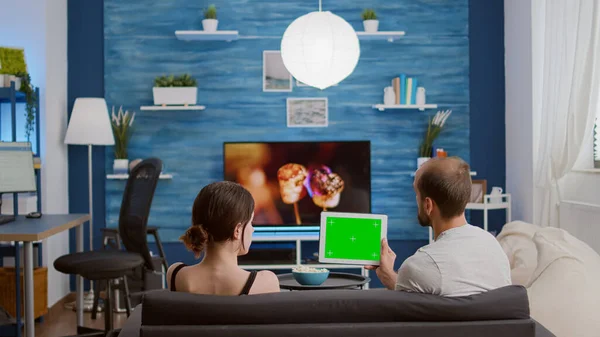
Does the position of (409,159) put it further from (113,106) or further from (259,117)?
(113,106)

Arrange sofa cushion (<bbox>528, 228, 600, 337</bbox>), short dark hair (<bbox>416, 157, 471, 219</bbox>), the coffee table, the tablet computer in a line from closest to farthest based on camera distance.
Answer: short dark hair (<bbox>416, 157, 471, 219</bbox>) → the tablet computer → sofa cushion (<bbox>528, 228, 600, 337</bbox>) → the coffee table

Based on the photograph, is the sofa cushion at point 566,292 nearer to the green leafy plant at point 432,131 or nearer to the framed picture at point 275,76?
the green leafy plant at point 432,131

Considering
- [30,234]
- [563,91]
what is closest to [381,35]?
[563,91]

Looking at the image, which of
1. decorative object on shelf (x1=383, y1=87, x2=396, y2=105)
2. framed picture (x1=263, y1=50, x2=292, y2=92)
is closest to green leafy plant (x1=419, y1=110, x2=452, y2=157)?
decorative object on shelf (x1=383, y1=87, x2=396, y2=105)

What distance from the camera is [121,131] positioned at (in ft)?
20.2

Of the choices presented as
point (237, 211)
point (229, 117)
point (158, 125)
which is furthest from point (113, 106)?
point (237, 211)

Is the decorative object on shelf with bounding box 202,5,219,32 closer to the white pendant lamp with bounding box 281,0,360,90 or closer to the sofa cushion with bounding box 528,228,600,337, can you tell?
the white pendant lamp with bounding box 281,0,360,90

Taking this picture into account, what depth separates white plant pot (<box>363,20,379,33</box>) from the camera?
606 centimetres

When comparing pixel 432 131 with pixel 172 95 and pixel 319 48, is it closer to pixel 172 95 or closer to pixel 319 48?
pixel 172 95

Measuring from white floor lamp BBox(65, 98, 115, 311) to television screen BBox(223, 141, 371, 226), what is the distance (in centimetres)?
99

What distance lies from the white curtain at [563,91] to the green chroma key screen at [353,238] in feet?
7.95

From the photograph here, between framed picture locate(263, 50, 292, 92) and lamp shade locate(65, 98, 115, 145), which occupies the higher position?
framed picture locate(263, 50, 292, 92)

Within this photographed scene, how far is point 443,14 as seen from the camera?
631 cm

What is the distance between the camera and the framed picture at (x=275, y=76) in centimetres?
626
